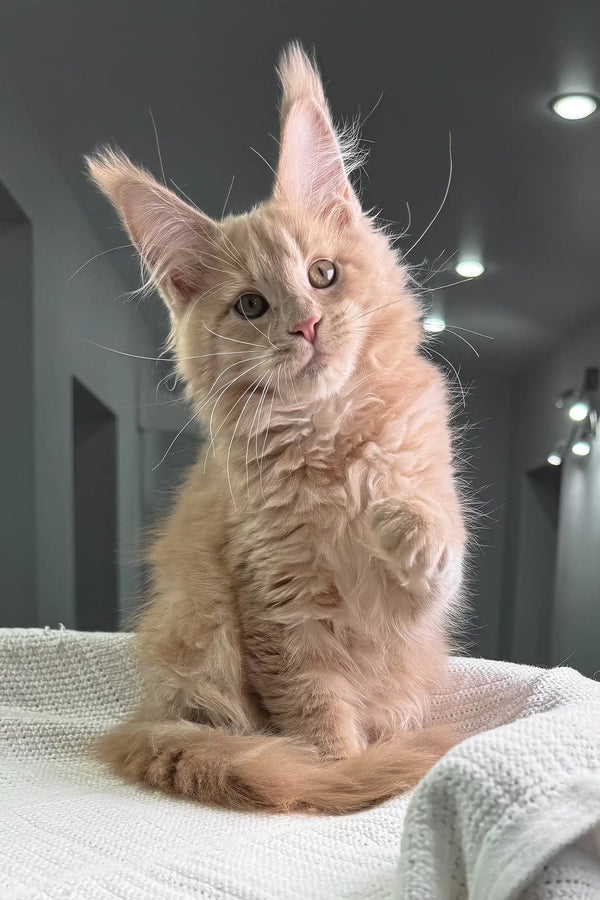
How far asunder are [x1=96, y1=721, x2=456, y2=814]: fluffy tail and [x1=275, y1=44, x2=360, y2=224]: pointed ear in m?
0.74

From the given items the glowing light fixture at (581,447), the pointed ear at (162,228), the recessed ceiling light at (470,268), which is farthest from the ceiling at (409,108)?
the pointed ear at (162,228)

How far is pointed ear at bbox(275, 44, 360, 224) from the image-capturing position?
3.86 feet

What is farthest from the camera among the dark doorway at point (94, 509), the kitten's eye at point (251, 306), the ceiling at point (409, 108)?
the dark doorway at point (94, 509)

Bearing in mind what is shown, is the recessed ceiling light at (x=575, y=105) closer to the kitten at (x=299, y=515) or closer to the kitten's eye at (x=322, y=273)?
the kitten at (x=299, y=515)

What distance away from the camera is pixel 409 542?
922mm

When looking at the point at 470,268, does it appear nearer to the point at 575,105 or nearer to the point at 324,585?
the point at 575,105

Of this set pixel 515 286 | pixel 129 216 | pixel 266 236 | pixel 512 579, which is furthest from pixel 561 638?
pixel 129 216

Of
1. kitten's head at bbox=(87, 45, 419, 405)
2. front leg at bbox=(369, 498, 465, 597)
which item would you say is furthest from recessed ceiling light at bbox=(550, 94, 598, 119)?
front leg at bbox=(369, 498, 465, 597)

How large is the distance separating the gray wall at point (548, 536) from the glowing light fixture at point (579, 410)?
23 mm

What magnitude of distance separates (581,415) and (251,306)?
1.00 m

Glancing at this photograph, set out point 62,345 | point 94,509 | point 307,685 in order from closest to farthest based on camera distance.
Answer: point 307,685 < point 62,345 < point 94,509

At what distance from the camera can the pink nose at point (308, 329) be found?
1030 millimetres

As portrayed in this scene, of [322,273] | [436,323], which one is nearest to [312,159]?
[322,273]

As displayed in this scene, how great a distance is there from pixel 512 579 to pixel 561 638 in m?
0.18
